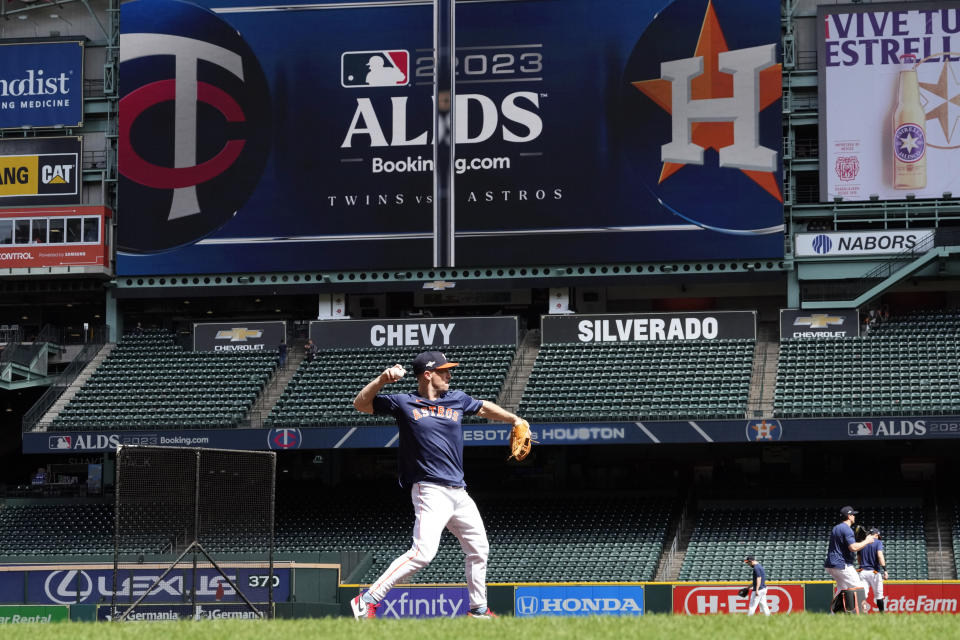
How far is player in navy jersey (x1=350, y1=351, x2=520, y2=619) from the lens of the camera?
1126 centimetres

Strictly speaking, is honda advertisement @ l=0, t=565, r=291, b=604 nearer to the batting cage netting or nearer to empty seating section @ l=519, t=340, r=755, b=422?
the batting cage netting

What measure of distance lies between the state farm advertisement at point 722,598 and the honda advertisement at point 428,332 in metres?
13.8

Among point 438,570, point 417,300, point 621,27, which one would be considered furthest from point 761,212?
point 438,570

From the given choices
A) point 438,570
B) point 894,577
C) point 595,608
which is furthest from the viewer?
point 438,570

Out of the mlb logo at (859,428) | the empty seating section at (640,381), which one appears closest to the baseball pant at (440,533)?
the mlb logo at (859,428)

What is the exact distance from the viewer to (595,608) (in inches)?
1101

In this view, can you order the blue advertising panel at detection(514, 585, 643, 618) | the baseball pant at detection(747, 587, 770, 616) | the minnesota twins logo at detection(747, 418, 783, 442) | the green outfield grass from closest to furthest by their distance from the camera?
the green outfield grass → the baseball pant at detection(747, 587, 770, 616) → the blue advertising panel at detection(514, 585, 643, 618) → the minnesota twins logo at detection(747, 418, 783, 442)

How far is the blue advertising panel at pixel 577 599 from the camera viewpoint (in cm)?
2789

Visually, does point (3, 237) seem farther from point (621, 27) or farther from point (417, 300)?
point (621, 27)

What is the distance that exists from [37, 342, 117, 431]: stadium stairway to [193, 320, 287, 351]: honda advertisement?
295 centimetres

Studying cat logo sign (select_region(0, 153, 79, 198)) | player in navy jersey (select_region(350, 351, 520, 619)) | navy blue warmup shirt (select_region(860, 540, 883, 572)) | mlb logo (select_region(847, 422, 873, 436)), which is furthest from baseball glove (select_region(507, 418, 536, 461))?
cat logo sign (select_region(0, 153, 79, 198))

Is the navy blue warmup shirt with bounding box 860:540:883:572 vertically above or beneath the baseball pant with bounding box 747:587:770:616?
above

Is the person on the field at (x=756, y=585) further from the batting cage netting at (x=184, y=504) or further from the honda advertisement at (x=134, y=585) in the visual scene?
the batting cage netting at (x=184, y=504)

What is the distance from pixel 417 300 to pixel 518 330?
414 cm
